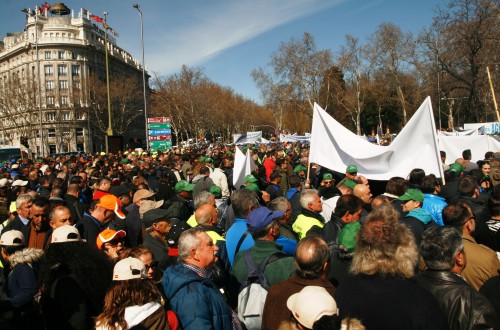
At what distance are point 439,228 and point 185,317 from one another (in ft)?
5.98

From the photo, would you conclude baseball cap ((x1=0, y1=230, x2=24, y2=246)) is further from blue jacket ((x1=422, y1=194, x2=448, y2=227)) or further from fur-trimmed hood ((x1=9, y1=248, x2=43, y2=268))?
blue jacket ((x1=422, y1=194, x2=448, y2=227))

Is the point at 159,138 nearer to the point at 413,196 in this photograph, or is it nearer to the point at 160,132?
the point at 160,132

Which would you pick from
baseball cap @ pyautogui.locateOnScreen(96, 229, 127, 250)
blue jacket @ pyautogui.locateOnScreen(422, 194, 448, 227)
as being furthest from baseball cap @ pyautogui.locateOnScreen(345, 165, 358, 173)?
baseball cap @ pyautogui.locateOnScreen(96, 229, 127, 250)

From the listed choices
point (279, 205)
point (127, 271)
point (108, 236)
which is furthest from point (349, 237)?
point (108, 236)

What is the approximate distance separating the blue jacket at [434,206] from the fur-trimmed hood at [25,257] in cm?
431

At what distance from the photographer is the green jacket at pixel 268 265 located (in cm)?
328

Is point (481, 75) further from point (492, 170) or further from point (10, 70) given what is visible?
point (10, 70)

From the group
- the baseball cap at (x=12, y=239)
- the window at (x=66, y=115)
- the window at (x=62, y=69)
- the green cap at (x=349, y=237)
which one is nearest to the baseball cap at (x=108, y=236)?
the baseball cap at (x=12, y=239)

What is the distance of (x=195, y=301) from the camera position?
2740 millimetres

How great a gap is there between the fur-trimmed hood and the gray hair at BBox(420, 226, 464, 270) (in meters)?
3.20

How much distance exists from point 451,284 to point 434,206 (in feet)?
9.16

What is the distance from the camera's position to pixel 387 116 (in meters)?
61.6

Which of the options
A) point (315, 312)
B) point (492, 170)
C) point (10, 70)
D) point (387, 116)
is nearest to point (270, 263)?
point (315, 312)

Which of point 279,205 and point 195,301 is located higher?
point 279,205
